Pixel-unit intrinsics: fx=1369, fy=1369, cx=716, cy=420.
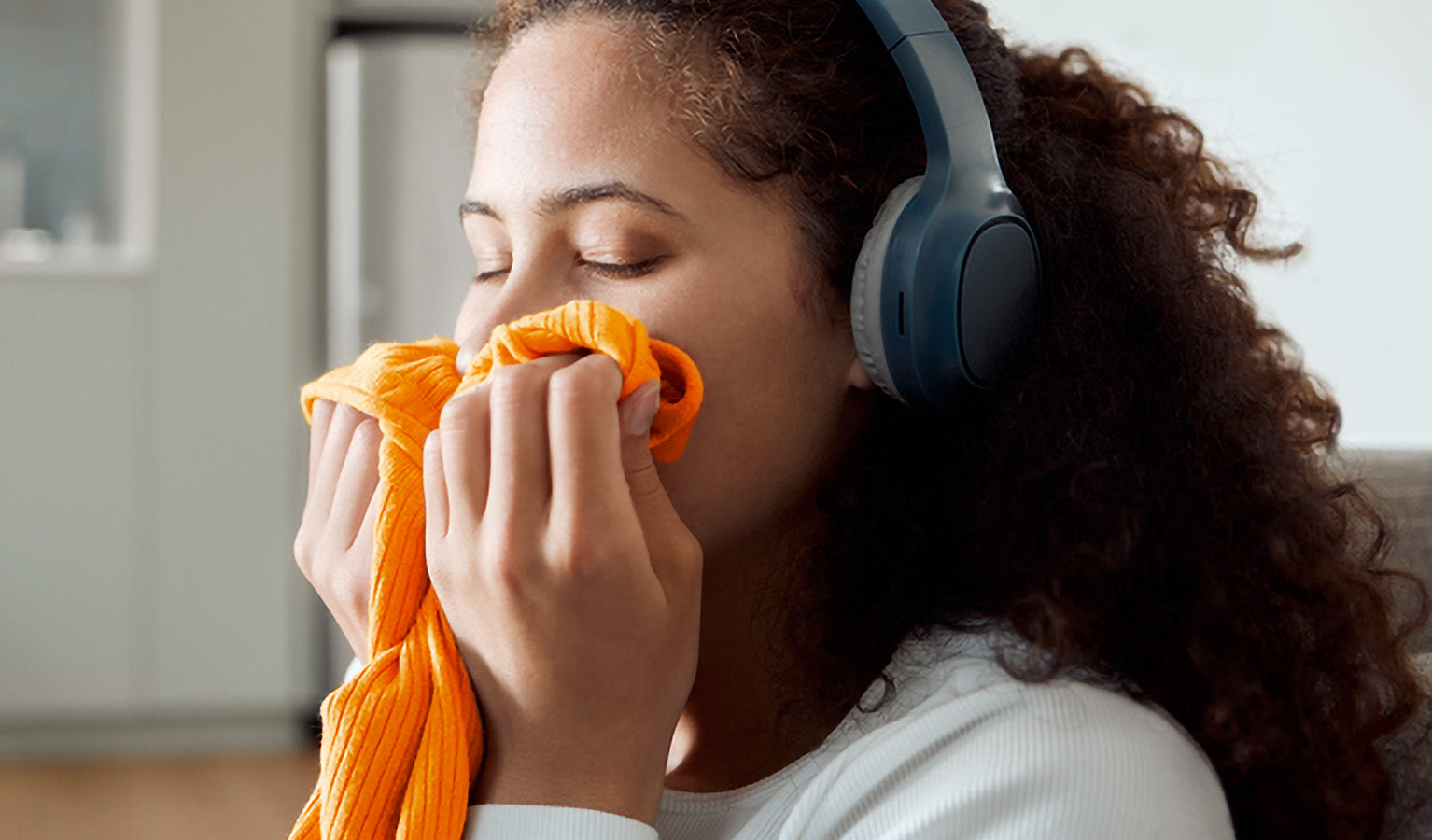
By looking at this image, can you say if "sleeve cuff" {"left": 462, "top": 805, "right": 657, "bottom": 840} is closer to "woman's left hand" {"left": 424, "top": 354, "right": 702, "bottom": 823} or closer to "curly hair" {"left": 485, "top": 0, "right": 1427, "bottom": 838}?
"woman's left hand" {"left": 424, "top": 354, "right": 702, "bottom": 823}

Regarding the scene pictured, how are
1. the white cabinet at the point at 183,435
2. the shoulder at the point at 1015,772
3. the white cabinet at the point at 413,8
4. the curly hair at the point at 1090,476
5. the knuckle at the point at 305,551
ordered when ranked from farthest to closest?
1. the white cabinet at the point at 413,8
2. the white cabinet at the point at 183,435
3. the knuckle at the point at 305,551
4. the curly hair at the point at 1090,476
5. the shoulder at the point at 1015,772

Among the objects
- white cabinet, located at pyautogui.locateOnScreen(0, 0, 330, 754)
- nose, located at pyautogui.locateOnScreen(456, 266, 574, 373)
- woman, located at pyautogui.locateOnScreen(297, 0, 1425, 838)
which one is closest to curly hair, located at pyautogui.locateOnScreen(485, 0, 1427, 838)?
woman, located at pyautogui.locateOnScreen(297, 0, 1425, 838)

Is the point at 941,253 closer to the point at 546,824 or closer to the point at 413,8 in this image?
the point at 546,824

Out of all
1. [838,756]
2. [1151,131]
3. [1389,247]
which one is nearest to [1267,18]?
[1389,247]

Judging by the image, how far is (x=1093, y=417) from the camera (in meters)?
0.80

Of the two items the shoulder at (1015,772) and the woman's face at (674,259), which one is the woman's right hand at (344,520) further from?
the shoulder at (1015,772)

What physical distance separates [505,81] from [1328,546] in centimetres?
59

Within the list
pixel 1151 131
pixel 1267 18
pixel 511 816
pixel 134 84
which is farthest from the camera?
pixel 134 84

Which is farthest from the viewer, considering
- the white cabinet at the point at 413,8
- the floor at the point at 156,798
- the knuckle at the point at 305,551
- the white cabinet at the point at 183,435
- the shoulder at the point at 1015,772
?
the white cabinet at the point at 413,8

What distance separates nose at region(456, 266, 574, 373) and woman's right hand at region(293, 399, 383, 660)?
9cm

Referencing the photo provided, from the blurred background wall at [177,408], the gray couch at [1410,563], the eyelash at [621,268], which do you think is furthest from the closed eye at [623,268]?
the blurred background wall at [177,408]

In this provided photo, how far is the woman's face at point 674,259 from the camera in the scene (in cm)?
81

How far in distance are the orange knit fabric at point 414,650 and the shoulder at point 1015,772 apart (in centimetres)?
20

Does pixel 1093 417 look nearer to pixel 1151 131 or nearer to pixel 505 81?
pixel 1151 131
